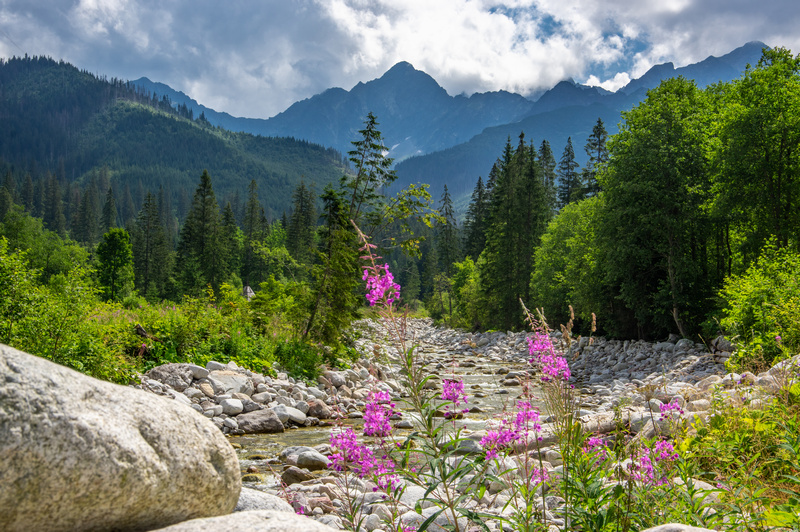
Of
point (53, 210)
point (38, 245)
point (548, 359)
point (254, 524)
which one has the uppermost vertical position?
point (53, 210)

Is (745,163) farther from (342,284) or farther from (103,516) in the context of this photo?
(103,516)

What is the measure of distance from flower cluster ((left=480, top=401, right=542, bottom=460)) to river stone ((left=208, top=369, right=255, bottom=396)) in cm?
987

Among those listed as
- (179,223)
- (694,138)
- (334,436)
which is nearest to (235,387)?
(334,436)

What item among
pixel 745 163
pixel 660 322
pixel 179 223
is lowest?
pixel 660 322

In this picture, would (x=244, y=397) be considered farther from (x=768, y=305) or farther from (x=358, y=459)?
(x=768, y=305)

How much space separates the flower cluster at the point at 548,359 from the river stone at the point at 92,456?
80.4 inches

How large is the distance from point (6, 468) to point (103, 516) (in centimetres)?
50

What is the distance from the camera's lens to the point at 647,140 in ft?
66.0

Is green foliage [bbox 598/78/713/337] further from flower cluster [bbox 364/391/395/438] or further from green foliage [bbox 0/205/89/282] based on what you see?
green foliage [bbox 0/205/89/282]

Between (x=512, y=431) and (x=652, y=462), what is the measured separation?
1289mm

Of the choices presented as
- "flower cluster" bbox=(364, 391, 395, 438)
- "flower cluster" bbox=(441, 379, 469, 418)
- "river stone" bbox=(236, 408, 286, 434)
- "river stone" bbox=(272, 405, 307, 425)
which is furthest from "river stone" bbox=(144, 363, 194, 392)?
"flower cluster" bbox=(441, 379, 469, 418)

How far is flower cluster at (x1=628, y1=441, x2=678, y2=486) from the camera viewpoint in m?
3.14

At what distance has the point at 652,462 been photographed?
3.33 m

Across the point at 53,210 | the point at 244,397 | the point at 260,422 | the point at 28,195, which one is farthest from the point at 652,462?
the point at 28,195
